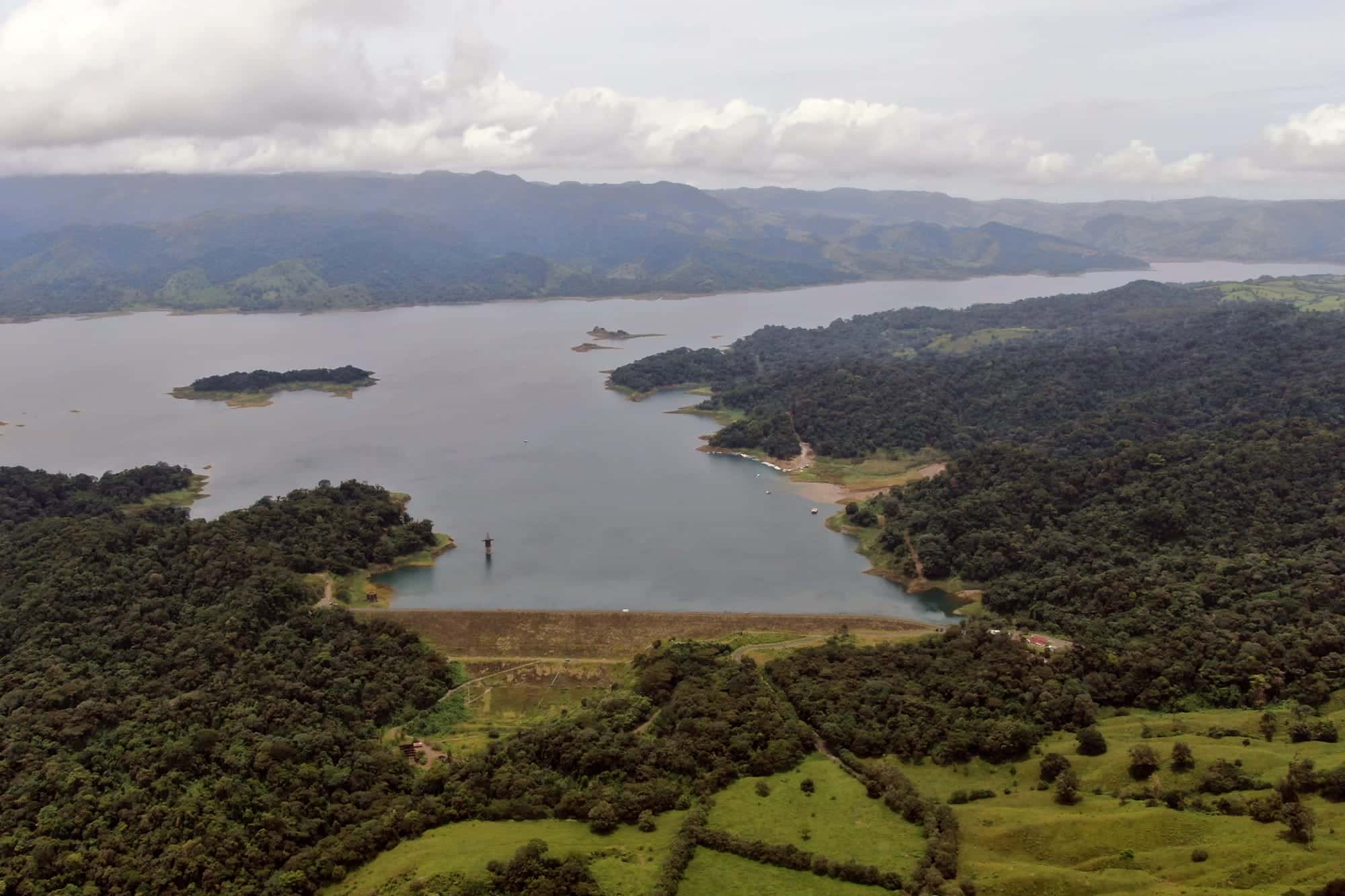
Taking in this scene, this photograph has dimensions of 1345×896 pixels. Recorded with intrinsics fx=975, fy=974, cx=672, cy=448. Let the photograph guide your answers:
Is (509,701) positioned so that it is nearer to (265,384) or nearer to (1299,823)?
(1299,823)

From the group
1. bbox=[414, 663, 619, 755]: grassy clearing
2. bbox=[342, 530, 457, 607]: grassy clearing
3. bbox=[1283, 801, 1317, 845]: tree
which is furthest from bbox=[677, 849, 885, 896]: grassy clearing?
bbox=[342, 530, 457, 607]: grassy clearing

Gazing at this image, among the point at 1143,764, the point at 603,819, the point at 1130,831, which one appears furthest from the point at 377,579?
the point at 1130,831

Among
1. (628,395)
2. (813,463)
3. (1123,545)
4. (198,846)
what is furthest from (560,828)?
(628,395)

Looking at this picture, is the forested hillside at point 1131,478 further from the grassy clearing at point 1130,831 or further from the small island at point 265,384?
the small island at point 265,384

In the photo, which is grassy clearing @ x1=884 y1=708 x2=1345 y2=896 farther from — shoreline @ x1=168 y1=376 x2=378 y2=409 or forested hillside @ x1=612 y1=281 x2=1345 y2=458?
shoreline @ x1=168 y1=376 x2=378 y2=409

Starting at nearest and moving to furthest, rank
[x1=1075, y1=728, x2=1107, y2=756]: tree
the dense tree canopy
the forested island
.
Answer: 1. the forested island
2. [x1=1075, y1=728, x2=1107, y2=756]: tree
3. the dense tree canopy
